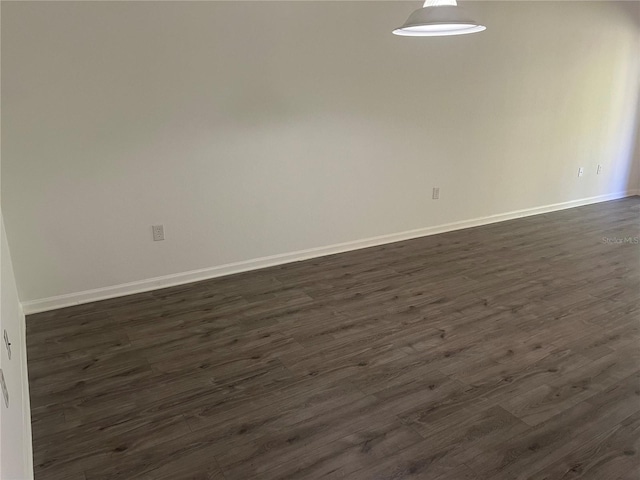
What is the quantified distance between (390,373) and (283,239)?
1.82 meters

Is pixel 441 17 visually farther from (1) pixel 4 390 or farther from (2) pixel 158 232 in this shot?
(2) pixel 158 232

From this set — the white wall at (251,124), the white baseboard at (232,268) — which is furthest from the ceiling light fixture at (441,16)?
the white baseboard at (232,268)

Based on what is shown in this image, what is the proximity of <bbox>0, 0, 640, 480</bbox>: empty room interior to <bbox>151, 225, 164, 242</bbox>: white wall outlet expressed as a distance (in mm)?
16

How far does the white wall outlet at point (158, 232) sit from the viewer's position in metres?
3.57

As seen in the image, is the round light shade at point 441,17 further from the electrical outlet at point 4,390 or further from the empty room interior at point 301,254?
the electrical outlet at point 4,390

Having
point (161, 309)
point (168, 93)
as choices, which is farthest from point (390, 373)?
Answer: point (168, 93)

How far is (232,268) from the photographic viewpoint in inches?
155

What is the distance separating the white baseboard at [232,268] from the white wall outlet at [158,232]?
0.29m

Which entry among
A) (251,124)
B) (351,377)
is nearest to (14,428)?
(351,377)

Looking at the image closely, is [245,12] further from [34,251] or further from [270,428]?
[270,428]

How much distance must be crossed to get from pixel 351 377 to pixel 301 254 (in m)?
1.81

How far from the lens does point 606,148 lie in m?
6.23

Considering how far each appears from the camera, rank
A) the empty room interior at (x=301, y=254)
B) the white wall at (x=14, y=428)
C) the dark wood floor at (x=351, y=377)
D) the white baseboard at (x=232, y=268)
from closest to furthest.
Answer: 1. the white wall at (x=14, y=428)
2. the dark wood floor at (x=351, y=377)
3. the empty room interior at (x=301, y=254)
4. the white baseboard at (x=232, y=268)

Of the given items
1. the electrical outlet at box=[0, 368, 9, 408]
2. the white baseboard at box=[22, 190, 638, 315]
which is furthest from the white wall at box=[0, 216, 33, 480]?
the white baseboard at box=[22, 190, 638, 315]
